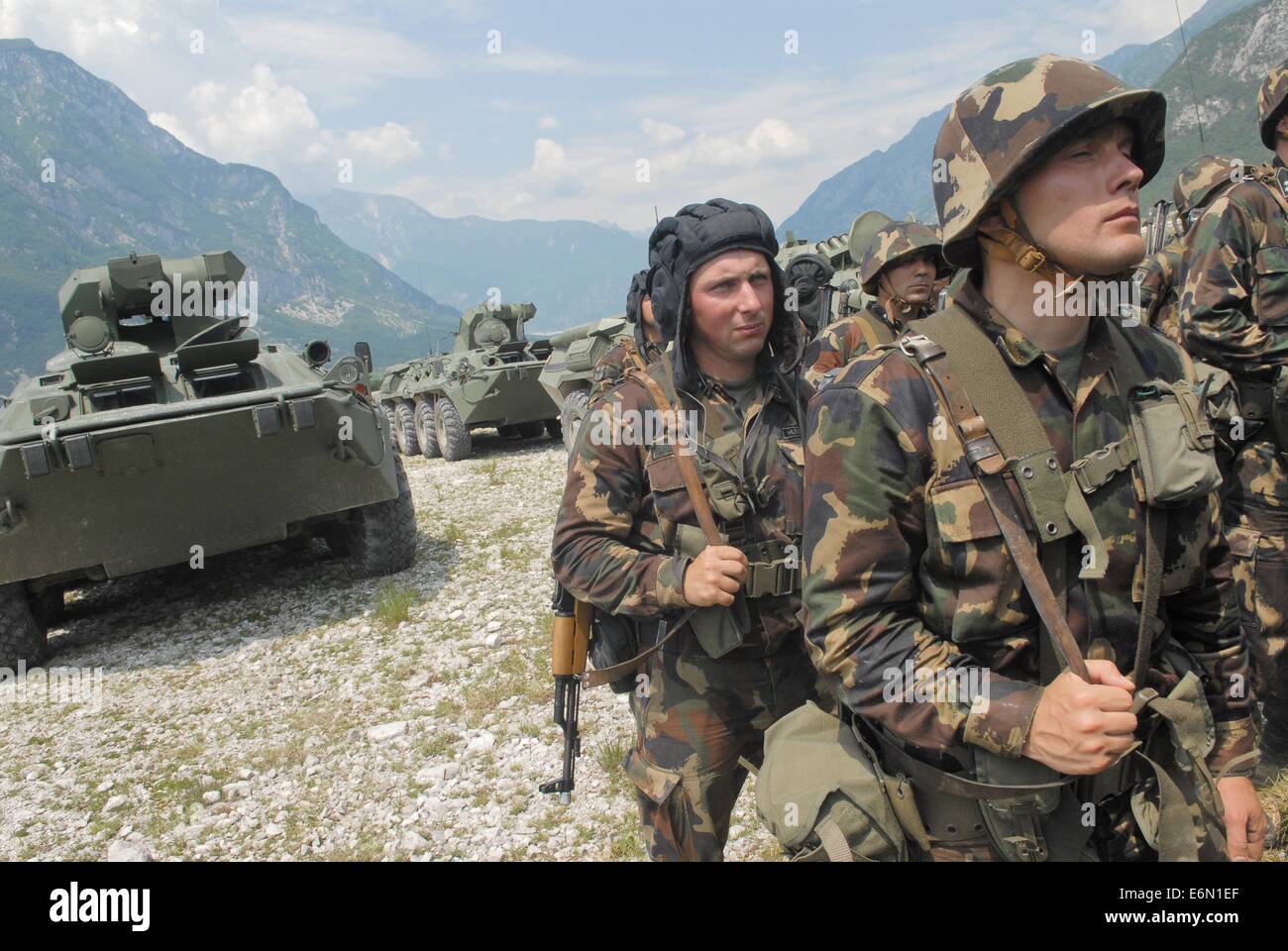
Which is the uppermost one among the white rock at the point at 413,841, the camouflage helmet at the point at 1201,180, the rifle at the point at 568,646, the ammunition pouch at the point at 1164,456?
the camouflage helmet at the point at 1201,180

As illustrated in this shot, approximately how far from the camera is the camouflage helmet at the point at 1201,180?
10.9 feet

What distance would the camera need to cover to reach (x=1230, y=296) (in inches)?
120

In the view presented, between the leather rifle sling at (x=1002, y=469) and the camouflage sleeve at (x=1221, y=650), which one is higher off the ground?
the leather rifle sling at (x=1002, y=469)

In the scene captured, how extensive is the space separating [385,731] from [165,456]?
247 cm

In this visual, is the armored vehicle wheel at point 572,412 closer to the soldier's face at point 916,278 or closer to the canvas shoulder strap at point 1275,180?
the soldier's face at point 916,278

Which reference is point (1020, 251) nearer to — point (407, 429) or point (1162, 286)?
point (1162, 286)

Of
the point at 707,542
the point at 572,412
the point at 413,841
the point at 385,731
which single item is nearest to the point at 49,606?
the point at 385,731

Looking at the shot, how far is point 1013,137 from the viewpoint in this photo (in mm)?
1398

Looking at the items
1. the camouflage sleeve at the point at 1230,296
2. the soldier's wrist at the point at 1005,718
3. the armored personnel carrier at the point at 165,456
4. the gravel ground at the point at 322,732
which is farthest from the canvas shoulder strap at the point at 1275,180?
the armored personnel carrier at the point at 165,456

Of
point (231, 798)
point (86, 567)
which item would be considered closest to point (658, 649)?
point (231, 798)

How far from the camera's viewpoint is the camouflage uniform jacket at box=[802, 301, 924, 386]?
4.07 meters

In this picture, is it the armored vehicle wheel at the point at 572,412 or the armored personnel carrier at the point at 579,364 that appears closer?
the armored vehicle wheel at the point at 572,412

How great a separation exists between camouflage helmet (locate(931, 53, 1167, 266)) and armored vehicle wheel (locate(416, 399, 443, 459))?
13.1 m

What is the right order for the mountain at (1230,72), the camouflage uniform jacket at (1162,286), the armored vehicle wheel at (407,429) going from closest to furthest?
the camouflage uniform jacket at (1162,286) < the armored vehicle wheel at (407,429) < the mountain at (1230,72)
